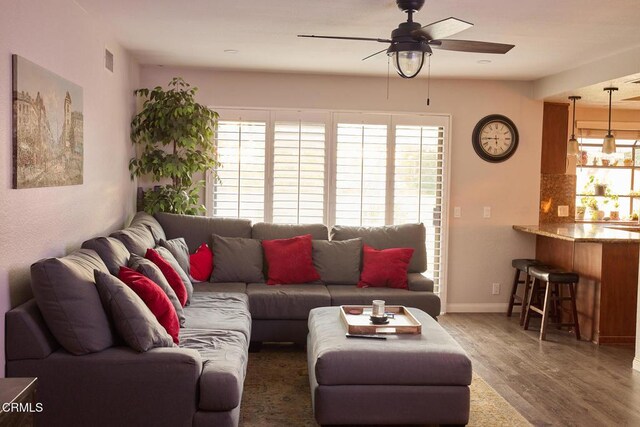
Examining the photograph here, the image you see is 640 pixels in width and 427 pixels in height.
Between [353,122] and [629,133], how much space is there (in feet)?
13.7

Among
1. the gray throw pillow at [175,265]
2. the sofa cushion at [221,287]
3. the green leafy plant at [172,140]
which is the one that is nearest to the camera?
the gray throw pillow at [175,265]

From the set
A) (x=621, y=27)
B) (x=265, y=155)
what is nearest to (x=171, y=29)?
(x=265, y=155)

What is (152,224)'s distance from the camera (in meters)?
5.39

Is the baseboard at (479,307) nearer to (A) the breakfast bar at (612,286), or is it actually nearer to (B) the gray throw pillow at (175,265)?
(A) the breakfast bar at (612,286)

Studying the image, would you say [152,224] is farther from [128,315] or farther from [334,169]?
[128,315]

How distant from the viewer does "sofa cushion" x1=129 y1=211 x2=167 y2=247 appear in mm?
5239

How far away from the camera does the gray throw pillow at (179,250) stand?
505cm

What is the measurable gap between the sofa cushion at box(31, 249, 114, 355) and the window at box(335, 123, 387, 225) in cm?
389

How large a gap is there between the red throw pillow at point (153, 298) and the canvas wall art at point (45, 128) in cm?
68

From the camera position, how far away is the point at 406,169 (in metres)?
6.84

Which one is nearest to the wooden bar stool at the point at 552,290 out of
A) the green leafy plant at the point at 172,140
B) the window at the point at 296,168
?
the window at the point at 296,168

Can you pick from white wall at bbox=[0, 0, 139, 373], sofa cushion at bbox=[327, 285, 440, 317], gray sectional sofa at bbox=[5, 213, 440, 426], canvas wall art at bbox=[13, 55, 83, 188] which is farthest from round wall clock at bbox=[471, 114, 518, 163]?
gray sectional sofa at bbox=[5, 213, 440, 426]

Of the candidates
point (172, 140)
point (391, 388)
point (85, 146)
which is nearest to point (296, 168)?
point (172, 140)

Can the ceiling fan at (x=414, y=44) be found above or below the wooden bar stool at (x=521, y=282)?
above
